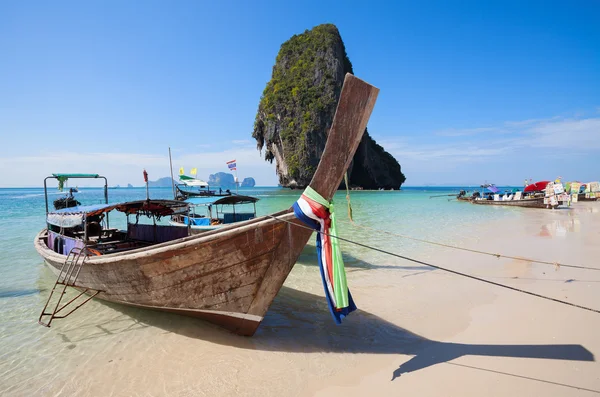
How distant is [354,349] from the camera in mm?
3967

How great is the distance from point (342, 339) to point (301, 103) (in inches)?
2076

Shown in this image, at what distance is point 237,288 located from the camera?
12.4 ft

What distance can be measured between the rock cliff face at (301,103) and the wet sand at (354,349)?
45.2 m

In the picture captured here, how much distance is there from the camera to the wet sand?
10.7 feet

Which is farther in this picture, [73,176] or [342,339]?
[73,176]

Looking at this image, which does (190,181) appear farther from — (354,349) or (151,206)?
(354,349)

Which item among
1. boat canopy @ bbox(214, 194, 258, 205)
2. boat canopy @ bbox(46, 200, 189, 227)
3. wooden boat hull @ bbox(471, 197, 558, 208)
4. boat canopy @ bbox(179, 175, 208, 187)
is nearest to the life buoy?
boat canopy @ bbox(46, 200, 189, 227)

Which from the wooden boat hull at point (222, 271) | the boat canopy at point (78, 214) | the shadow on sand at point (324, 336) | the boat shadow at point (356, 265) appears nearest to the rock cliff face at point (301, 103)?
the boat shadow at point (356, 265)

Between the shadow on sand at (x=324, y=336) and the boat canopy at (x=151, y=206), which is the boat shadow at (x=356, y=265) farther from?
the boat canopy at (x=151, y=206)

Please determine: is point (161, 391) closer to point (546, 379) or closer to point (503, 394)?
point (503, 394)

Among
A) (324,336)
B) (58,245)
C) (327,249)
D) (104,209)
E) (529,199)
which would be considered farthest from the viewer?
(529,199)

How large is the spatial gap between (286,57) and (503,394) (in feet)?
212

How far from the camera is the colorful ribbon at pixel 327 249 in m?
3.43

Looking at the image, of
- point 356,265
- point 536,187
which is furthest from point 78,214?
point 536,187
